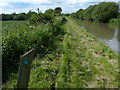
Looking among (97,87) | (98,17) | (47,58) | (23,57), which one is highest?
(98,17)

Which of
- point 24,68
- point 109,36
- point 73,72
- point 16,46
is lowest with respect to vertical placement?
point 73,72

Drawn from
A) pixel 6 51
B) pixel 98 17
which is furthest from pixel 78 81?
pixel 98 17

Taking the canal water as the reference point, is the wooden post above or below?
below

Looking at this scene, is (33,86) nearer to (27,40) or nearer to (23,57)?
(23,57)

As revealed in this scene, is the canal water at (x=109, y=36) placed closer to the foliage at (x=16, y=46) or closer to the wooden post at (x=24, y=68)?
the foliage at (x=16, y=46)

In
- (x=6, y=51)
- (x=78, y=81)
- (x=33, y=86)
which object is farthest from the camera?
(x=6, y=51)

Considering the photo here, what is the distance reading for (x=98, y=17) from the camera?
45.9 meters

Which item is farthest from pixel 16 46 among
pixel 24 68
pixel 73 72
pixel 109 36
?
pixel 109 36

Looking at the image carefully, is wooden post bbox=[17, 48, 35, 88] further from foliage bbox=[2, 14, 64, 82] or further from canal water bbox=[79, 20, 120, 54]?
canal water bbox=[79, 20, 120, 54]

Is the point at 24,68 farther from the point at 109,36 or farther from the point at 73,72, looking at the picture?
the point at 109,36

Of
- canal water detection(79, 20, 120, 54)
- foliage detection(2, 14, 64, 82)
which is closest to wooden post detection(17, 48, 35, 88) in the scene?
foliage detection(2, 14, 64, 82)

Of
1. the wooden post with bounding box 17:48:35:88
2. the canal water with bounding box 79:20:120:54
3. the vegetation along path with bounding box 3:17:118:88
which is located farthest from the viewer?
the canal water with bounding box 79:20:120:54

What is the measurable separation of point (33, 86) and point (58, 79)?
82 centimetres

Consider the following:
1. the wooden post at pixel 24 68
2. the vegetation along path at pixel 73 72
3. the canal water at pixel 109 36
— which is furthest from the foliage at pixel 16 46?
the canal water at pixel 109 36
